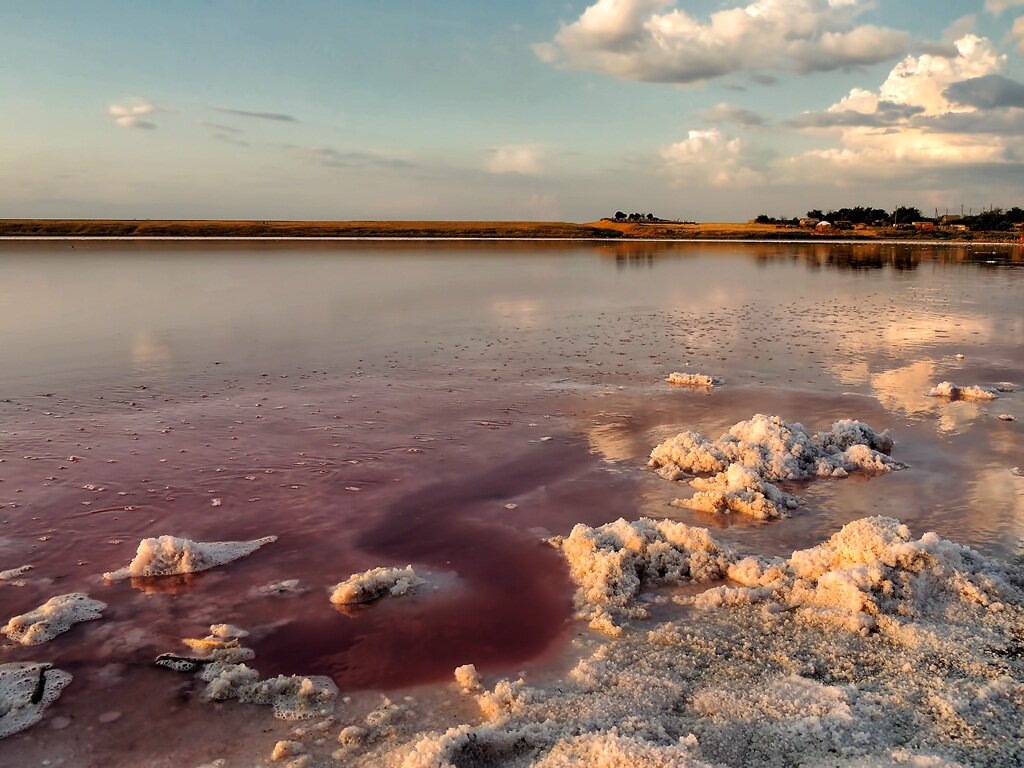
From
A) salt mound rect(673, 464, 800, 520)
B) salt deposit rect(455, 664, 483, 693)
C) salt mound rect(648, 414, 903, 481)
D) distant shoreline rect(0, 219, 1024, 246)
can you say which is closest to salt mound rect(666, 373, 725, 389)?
salt mound rect(648, 414, 903, 481)

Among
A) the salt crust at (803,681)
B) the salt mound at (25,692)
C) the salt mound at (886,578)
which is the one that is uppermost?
the salt mound at (886,578)

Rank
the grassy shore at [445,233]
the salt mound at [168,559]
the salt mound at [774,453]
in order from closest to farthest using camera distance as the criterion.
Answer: the salt mound at [168,559] < the salt mound at [774,453] < the grassy shore at [445,233]

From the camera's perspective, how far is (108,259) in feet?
→ 191

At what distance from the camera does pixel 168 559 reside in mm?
7320

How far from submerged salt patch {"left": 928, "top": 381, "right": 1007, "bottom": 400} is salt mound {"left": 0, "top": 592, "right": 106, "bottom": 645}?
47.1 feet

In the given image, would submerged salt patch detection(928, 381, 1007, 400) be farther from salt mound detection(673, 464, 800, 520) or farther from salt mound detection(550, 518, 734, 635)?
salt mound detection(550, 518, 734, 635)

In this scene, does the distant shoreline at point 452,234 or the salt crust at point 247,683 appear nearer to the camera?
the salt crust at point 247,683

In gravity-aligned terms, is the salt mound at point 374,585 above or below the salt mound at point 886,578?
below

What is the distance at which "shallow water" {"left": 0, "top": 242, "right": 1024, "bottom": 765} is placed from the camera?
6.15 metres

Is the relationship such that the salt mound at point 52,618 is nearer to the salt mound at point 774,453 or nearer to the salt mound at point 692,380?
the salt mound at point 774,453

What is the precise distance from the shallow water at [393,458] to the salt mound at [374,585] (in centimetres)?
19

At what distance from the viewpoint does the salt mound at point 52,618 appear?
6.15 m

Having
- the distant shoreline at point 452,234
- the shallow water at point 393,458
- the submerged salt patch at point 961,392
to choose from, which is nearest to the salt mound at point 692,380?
the shallow water at point 393,458

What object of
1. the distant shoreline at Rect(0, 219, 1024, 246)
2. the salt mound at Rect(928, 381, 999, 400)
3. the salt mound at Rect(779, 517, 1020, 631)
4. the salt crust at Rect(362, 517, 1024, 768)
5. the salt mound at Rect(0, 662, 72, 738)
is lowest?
the salt mound at Rect(0, 662, 72, 738)
